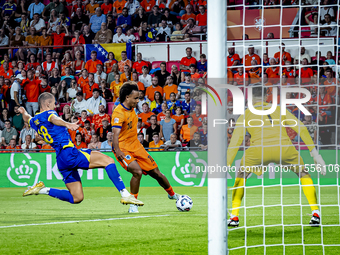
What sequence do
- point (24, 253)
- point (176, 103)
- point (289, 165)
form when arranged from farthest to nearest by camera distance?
point (176, 103) → point (289, 165) → point (24, 253)

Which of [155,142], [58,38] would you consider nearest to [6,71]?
[58,38]

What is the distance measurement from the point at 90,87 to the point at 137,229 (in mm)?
8704

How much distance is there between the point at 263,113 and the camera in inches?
211

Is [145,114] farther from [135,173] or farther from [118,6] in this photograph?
[135,173]

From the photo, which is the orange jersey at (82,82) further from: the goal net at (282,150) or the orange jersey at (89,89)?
the goal net at (282,150)

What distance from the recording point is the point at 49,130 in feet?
19.7

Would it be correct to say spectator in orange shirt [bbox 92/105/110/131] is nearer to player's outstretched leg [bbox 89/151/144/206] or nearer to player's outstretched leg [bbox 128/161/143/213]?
player's outstretched leg [bbox 128/161/143/213]

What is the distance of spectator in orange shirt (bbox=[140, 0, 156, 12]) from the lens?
15.5m

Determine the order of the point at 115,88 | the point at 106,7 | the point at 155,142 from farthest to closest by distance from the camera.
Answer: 1. the point at 106,7
2. the point at 115,88
3. the point at 155,142

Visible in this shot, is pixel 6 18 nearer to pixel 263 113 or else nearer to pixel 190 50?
pixel 190 50

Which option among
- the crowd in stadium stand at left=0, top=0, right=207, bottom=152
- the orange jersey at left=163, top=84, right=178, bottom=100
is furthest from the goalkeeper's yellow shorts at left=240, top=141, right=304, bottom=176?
the orange jersey at left=163, top=84, right=178, bottom=100

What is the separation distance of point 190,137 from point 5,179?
206 inches

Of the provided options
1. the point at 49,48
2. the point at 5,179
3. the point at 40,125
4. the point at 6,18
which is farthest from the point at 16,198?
the point at 6,18

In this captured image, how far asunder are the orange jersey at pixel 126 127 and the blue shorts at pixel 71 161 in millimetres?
748
